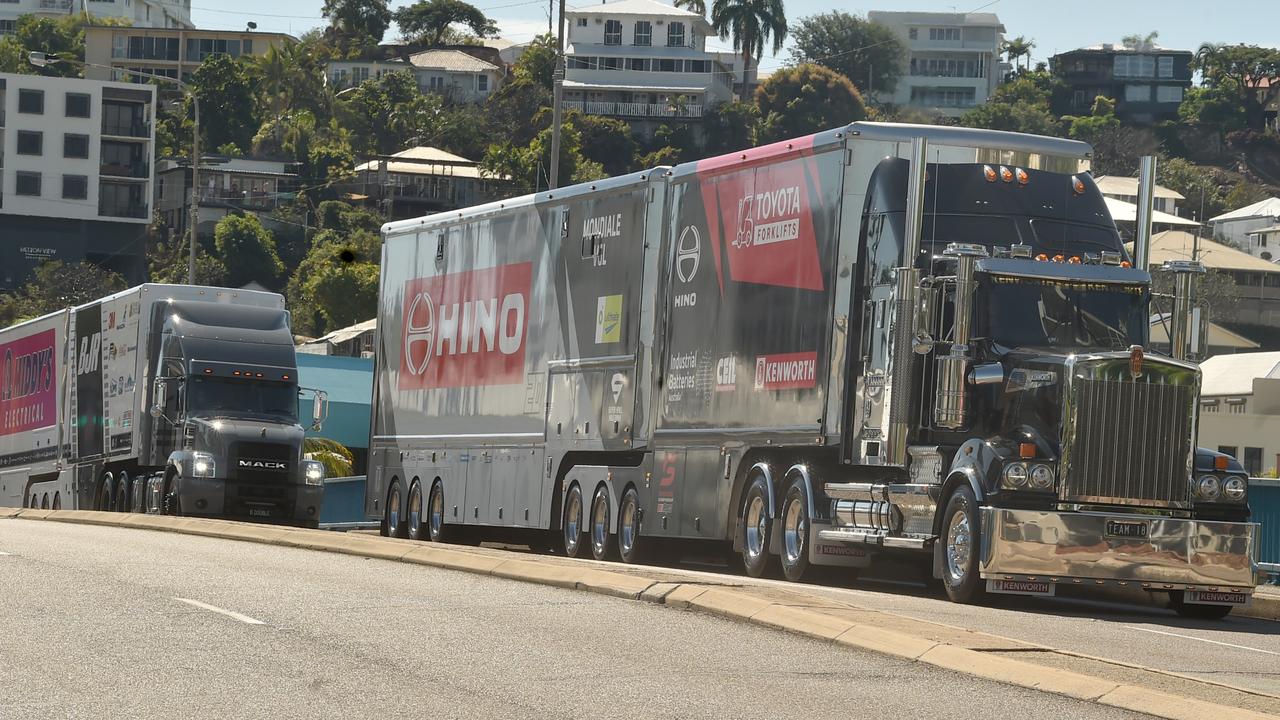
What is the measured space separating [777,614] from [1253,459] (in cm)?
5620

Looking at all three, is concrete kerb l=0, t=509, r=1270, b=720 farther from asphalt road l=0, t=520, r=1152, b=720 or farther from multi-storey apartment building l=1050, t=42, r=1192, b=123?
multi-storey apartment building l=1050, t=42, r=1192, b=123

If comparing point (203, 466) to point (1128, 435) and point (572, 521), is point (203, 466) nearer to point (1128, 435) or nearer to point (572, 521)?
point (572, 521)

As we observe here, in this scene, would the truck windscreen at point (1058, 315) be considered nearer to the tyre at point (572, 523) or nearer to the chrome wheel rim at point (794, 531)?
the chrome wheel rim at point (794, 531)

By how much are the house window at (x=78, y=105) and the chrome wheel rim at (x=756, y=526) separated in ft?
404

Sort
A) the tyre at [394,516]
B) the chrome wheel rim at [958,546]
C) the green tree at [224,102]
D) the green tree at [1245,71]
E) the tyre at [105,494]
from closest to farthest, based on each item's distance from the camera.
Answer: the chrome wheel rim at [958,546] < the tyre at [394,516] < the tyre at [105,494] < the green tree at [224,102] < the green tree at [1245,71]

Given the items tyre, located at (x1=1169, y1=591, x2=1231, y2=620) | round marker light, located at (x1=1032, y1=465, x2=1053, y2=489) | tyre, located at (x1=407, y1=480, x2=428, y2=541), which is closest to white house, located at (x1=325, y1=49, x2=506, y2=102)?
tyre, located at (x1=407, y1=480, x2=428, y2=541)

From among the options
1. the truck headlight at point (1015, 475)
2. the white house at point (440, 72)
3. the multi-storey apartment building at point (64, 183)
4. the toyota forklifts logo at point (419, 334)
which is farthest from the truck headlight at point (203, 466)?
the white house at point (440, 72)

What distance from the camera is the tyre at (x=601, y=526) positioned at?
2316 centimetres

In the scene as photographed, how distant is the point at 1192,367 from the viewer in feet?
57.8

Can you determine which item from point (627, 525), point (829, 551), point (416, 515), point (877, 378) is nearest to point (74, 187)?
point (416, 515)

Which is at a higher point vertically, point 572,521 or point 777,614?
point 777,614

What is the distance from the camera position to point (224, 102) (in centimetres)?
14938

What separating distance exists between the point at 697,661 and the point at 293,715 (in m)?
2.98

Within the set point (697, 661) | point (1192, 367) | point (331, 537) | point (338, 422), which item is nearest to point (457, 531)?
point (331, 537)
